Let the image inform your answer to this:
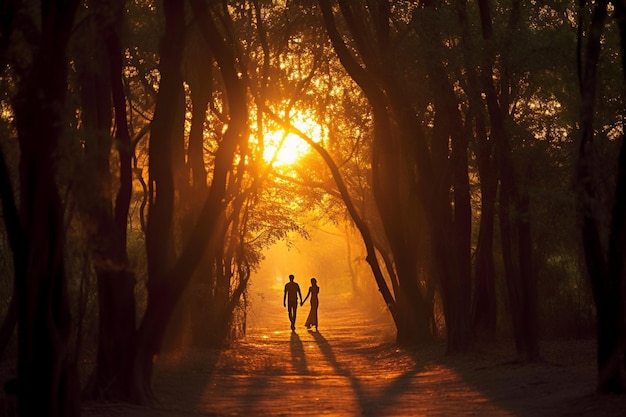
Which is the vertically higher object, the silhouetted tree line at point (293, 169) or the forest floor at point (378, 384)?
the silhouetted tree line at point (293, 169)

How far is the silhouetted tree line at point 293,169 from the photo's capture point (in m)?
10.2

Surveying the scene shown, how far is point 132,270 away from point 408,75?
10.7 m

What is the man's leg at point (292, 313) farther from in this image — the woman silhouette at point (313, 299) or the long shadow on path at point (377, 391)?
the long shadow on path at point (377, 391)

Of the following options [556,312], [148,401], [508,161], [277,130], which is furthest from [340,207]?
[148,401]

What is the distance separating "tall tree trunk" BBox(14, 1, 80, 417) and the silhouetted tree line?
20 millimetres

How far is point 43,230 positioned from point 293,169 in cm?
2702

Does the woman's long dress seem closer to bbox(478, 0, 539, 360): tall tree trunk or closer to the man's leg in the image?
the man's leg

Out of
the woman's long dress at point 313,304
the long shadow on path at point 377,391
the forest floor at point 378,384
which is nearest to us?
the forest floor at point 378,384

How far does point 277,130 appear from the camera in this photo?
2952 centimetres

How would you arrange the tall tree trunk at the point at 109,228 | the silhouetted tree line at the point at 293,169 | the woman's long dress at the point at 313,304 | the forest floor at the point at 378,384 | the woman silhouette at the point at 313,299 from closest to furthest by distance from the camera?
the silhouetted tree line at the point at 293,169 < the tall tree trunk at the point at 109,228 < the forest floor at the point at 378,384 < the woman silhouette at the point at 313,299 < the woman's long dress at the point at 313,304

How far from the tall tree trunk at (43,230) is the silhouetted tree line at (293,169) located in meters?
0.02

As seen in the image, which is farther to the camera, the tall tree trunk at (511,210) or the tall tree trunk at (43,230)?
the tall tree trunk at (511,210)

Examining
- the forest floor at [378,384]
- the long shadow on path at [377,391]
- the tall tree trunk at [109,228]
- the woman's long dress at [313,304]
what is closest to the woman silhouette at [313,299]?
the woman's long dress at [313,304]

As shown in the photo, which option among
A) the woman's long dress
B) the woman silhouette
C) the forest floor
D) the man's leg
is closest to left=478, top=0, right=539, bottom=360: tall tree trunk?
the forest floor
